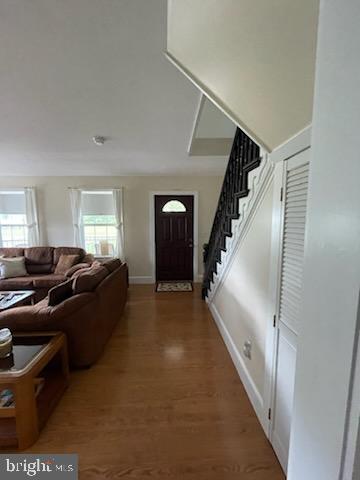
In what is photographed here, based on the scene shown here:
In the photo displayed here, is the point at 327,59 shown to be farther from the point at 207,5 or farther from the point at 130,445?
the point at 130,445

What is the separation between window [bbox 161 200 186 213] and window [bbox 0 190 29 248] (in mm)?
3041

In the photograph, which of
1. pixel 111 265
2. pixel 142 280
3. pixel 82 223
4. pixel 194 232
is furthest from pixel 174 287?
pixel 82 223

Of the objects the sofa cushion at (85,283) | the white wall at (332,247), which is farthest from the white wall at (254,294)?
the sofa cushion at (85,283)

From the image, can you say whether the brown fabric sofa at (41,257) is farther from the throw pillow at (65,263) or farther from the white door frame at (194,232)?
the white door frame at (194,232)

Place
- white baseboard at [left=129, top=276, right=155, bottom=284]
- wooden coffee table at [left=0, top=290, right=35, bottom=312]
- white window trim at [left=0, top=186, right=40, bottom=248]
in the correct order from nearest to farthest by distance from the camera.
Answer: wooden coffee table at [left=0, top=290, right=35, bottom=312] → white window trim at [left=0, top=186, right=40, bottom=248] → white baseboard at [left=129, top=276, right=155, bottom=284]

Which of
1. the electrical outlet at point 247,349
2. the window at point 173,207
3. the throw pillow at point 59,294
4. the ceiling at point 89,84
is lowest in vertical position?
the electrical outlet at point 247,349

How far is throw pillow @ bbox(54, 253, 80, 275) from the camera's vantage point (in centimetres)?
447

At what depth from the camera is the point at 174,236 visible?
5.29 meters

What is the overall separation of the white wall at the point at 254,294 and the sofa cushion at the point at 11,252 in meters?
4.37

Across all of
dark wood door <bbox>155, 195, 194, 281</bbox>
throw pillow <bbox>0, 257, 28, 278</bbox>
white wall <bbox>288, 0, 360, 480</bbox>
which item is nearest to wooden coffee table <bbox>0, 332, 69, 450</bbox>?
white wall <bbox>288, 0, 360, 480</bbox>

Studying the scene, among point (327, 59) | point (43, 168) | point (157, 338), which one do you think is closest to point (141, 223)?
point (43, 168)

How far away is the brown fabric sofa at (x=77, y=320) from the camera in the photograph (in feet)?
6.94

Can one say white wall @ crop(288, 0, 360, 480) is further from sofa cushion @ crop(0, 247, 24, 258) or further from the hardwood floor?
sofa cushion @ crop(0, 247, 24, 258)

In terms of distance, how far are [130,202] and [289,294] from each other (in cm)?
434
